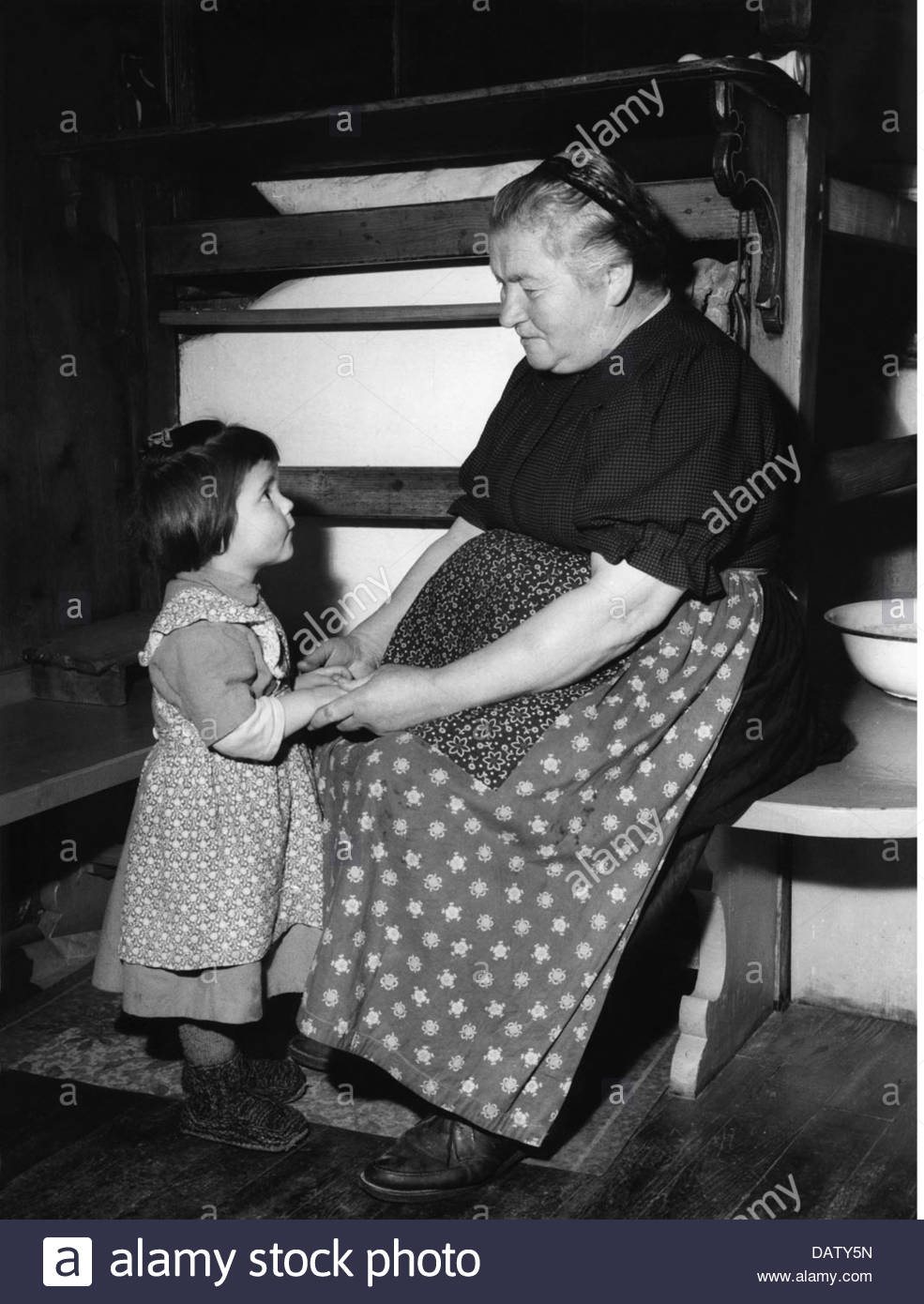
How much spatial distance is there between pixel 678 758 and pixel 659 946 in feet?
2.85

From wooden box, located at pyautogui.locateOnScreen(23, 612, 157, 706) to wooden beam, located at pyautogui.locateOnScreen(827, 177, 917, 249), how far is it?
151 centimetres

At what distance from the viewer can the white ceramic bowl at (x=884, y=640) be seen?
2.36 m

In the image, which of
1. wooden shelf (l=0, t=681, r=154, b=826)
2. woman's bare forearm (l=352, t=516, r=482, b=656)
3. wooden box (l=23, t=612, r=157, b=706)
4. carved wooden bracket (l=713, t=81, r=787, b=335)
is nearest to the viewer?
carved wooden bracket (l=713, t=81, r=787, b=335)

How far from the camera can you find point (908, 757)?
230 centimetres

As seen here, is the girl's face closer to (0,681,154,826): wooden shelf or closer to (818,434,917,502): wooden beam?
(0,681,154,826): wooden shelf

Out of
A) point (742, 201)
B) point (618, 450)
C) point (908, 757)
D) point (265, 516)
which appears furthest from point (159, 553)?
point (908, 757)

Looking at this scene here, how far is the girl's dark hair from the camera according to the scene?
6.93ft

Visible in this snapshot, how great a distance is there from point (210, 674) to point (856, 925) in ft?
4.44

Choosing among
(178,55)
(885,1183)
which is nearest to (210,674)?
(885,1183)

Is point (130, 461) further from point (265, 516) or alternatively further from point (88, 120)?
point (265, 516)

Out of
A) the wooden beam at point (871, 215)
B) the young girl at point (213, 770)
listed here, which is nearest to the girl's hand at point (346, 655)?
the young girl at point (213, 770)

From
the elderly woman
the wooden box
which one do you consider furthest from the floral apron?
the wooden box

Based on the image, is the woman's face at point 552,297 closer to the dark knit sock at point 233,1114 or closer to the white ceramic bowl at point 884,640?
the white ceramic bowl at point 884,640

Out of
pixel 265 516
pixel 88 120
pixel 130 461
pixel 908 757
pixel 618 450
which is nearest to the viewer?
pixel 618 450
